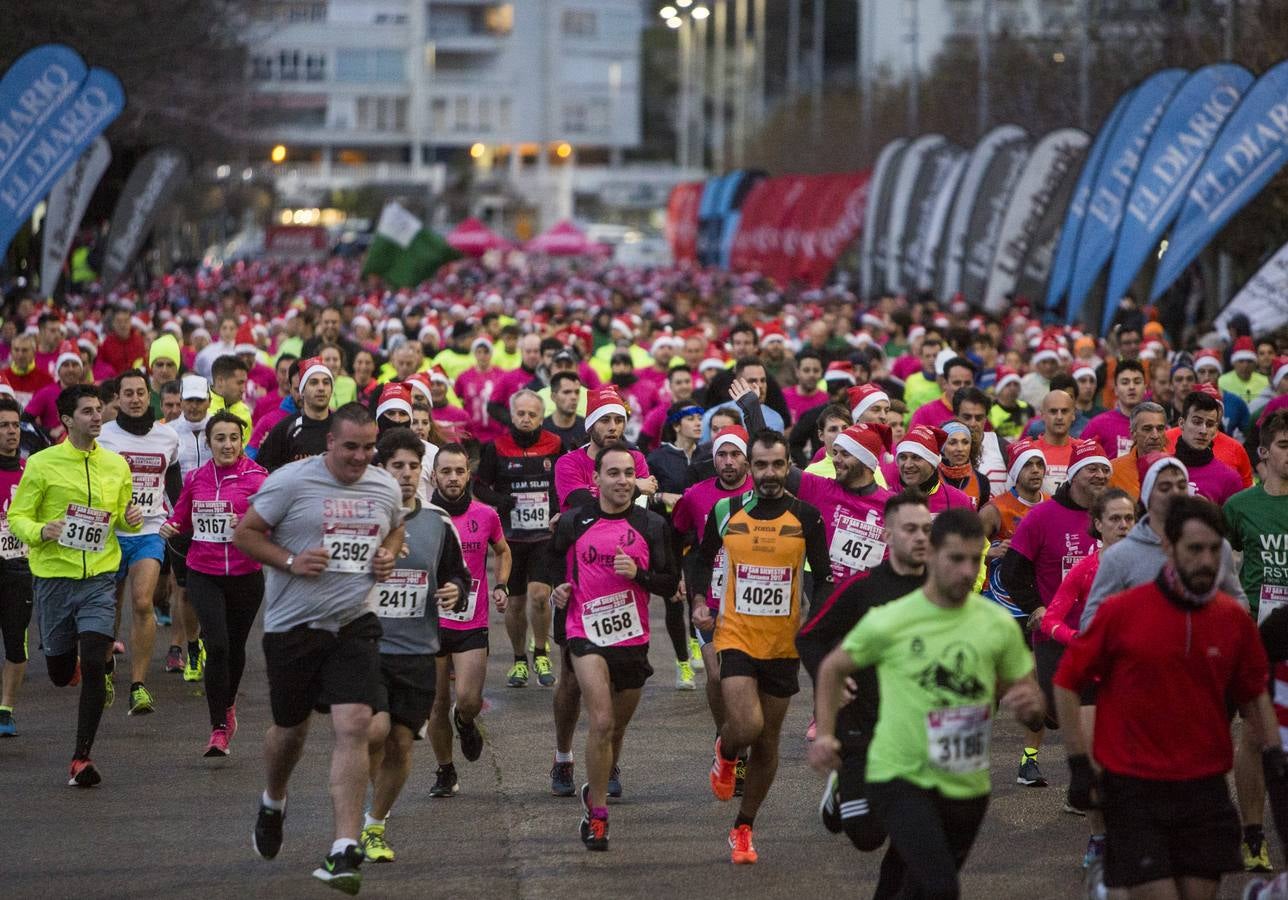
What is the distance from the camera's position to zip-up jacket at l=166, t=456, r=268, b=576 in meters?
11.0

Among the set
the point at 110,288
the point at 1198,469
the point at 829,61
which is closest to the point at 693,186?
the point at 829,61

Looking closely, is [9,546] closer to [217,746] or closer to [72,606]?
[72,606]

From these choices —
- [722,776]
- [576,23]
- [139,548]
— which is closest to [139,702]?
[139,548]

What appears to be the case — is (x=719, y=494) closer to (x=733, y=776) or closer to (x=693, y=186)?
(x=733, y=776)

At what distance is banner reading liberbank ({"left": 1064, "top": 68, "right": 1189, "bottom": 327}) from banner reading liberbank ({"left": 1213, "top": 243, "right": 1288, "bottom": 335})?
9.02ft

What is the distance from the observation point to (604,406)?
11516 millimetres

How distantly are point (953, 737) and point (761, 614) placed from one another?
7.61 ft

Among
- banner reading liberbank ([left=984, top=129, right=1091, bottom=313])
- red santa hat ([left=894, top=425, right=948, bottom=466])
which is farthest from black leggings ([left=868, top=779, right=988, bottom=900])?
Answer: banner reading liberbank ([left=984, top=129, right=1091, bottom=313])

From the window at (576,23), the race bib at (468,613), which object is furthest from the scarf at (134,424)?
the window at (576,23)

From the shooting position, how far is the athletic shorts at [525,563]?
1297cm

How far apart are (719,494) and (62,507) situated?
323 centimetres

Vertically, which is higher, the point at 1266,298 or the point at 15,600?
the point at 1266,298

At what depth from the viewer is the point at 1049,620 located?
354 inches

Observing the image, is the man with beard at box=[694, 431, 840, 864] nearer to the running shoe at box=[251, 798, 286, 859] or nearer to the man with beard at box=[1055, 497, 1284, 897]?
the running shoe at box=[251, 798, 286, 859]
